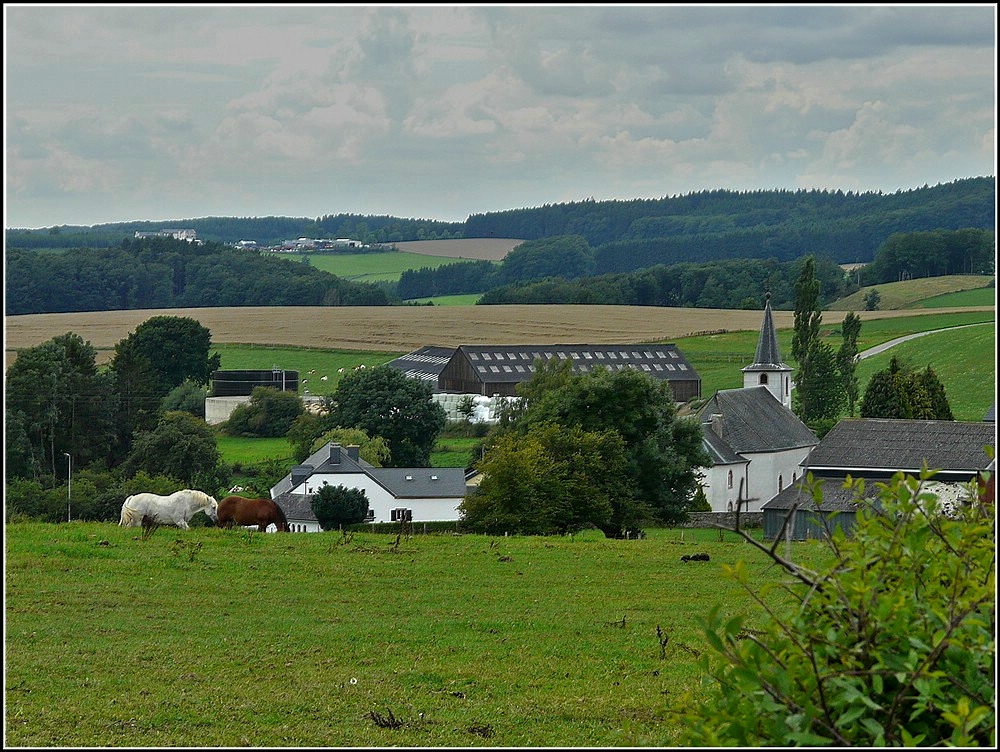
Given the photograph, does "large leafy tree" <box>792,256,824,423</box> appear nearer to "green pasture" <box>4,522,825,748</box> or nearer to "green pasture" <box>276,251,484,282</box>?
"green pasture" <box>4,522,825,748</box>

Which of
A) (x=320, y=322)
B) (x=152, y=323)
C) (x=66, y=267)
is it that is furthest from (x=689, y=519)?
(x=320, y=322)

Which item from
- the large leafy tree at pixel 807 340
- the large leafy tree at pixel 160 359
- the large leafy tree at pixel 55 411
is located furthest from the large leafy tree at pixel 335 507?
the large leafy tree at pixel 807 340

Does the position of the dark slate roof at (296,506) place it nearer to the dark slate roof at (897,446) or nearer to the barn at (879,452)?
the barn at (879,452)

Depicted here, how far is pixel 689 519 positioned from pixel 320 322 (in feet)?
259

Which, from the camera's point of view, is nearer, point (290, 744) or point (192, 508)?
point (290, 744)

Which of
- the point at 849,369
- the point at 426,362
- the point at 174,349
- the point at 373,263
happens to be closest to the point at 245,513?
the point at 849,369

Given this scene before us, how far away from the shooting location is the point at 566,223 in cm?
13538

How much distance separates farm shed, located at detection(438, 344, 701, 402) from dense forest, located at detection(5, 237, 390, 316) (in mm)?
21585

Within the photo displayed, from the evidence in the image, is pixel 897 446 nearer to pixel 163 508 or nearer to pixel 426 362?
pixel 163 508

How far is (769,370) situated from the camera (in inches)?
2495

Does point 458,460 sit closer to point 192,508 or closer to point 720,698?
point 192,508

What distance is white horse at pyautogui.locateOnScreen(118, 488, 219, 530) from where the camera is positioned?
22.5 meters

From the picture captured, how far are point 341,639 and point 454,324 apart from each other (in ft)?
339

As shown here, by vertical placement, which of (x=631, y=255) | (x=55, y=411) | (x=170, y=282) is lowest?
(x=55, y=411)
